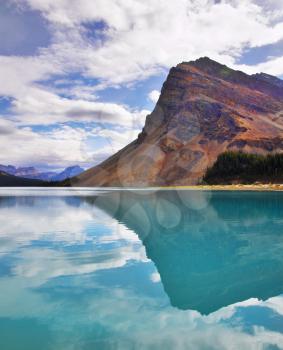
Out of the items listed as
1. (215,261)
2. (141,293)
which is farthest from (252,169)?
(141,293)

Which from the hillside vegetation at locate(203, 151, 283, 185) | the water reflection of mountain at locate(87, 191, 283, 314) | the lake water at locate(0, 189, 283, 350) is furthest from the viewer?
the hillside vegetation at locate(203, 151, 283, 185)

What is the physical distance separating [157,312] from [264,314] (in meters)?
3.80

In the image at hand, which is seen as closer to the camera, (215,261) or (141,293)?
(141,293)

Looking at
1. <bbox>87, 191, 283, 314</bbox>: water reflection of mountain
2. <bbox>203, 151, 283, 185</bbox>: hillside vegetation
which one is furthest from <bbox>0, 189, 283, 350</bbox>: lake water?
<bbox>203, 151, 283, 185</bbox>: hillside vegetation

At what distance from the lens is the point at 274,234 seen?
31469mm

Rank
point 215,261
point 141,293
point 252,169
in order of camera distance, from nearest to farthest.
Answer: point 141,293, point 215,261, point 252,169

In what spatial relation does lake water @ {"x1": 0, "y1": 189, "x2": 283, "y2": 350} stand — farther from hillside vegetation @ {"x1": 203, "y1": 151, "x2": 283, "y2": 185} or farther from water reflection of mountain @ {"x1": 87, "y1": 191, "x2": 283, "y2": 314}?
hillside vegetation @ {"x1": 203, "y1": 151, "x2": 283, "y2": 185}

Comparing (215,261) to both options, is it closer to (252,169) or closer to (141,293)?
(141,293)

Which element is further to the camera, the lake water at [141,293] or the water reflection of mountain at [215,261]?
the water reflection of mountain at [215,261]

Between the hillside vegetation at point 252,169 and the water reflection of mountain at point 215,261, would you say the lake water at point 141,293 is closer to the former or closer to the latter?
the water reflection of mountain at point 215,261

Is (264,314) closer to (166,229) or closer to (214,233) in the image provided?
(214,233)

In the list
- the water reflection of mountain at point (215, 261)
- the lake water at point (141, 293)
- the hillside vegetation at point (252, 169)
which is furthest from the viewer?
the hillside vegetation at point (252, 169)

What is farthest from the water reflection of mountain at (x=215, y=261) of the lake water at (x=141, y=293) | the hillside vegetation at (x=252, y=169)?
the hillside vegetation at (x=252, y=169)

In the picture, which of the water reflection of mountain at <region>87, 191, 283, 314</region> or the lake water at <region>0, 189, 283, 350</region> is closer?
the lake water at <region>0, 189, 283, 350</region>
